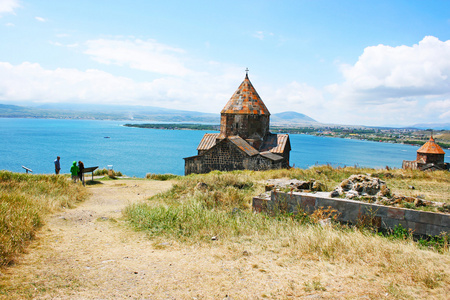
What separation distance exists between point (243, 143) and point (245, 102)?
10.2ft

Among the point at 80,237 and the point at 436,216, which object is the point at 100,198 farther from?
the point at 436,216

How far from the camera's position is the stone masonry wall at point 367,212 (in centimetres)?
484

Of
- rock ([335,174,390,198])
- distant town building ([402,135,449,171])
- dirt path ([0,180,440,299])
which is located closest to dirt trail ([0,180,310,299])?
dirt path ([0,180,440,299])

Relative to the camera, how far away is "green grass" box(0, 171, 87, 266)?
13.6 ft

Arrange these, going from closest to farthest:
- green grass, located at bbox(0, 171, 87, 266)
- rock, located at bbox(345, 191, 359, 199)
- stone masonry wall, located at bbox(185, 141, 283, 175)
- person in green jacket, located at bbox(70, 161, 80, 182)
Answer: green grass, located at bbox(0, 171, 87, 266), rock, located at bbox(345, 191, 359, 199), person in green jacket, located at bbox(70, 161, 80, 182), stone masonry wall, located at bbox(185, 141, 283, 175)

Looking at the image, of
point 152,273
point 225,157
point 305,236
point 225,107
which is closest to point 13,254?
point 152,273

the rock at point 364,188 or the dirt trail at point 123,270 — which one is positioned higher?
the rock at point 364,188

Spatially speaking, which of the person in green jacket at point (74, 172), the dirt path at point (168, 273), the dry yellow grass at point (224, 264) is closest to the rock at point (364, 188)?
the dry yellow grass at point (224, 264)

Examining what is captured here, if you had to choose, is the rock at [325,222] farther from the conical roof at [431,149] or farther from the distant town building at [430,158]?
the conical roof at [431,149]

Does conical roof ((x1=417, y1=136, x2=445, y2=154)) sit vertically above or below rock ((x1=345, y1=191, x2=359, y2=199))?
above

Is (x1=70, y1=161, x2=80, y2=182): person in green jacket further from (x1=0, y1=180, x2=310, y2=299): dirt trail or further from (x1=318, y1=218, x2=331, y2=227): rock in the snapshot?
(x1=318, y1=218, x2=331, y2=227): rock

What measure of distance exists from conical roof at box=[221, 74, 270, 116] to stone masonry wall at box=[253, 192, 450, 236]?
464 inches

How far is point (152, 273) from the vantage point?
148 inches

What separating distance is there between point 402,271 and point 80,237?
516 cm
